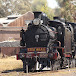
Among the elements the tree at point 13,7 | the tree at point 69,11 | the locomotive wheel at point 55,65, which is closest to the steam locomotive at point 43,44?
the locomotive wheel at point 55,65

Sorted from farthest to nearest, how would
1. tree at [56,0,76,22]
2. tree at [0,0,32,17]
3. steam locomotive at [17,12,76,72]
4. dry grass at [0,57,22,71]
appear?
tree at [0,0,32,17]
tree at [56,0,76,22]
dry grass at [0,57,22,71]
steam locomotive at [17,12,76,72]

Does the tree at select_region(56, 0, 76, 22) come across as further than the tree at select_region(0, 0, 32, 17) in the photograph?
No

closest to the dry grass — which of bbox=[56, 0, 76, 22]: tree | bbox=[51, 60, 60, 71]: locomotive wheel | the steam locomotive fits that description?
the steam locomotive

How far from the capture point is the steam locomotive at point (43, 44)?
15.3 meters

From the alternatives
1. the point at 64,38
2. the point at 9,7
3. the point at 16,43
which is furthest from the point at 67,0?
the point at 64,38

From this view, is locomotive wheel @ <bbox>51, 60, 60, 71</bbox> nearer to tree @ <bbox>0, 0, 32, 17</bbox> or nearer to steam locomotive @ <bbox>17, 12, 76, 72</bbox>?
steam locomotive @ <bbox>17, 12, 76, 72</bbox>

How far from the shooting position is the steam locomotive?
1534 cm

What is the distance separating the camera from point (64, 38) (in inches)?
631

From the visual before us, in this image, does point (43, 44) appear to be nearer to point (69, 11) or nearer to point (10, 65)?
point (10, 65)

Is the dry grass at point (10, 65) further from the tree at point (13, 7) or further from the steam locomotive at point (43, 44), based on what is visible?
the tree at point (13, 7)

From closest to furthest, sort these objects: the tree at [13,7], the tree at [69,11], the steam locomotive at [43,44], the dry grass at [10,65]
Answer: the steam locomotive at [43,44], the dry grass at [10,65], the tree at [69,11], the tree at [13,7]

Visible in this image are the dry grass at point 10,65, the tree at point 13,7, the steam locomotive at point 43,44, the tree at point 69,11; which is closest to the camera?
the steam locomotive at point 43,44

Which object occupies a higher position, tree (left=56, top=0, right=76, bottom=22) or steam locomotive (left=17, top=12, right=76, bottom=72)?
tree (left=56, top=0, right=76, bottom=22)

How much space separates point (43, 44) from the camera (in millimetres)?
15633
